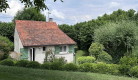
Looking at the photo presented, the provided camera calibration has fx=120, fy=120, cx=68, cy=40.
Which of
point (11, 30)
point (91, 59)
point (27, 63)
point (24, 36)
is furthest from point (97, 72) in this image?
point (11, 30)

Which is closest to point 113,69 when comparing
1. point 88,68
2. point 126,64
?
point 126,64

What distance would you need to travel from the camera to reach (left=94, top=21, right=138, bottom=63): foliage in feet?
55.8

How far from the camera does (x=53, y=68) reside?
431 inches

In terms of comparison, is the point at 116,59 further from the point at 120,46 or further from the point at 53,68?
the point at 53,68

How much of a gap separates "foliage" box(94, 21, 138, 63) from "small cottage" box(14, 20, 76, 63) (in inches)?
195

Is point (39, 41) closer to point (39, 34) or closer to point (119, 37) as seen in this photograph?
point (39, 34)

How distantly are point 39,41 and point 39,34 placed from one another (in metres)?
1.86

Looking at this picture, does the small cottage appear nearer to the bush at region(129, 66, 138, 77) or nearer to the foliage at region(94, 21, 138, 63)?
the foliage at region(94, 21, 138, 63)

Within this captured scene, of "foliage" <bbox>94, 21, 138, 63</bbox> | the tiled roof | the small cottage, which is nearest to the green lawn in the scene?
the small cottage

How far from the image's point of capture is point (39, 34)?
18516 mm

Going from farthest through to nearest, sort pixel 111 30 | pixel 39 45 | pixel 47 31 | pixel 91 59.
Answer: pixel 47 31, pixel 111 30, pixel 39 45, pixel 91 59

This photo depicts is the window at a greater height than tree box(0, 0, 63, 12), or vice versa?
tree box(0, 0, 63, 12)

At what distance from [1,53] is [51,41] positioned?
6685 millimetres

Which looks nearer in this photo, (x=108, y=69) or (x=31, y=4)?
(x=31, y=4)
